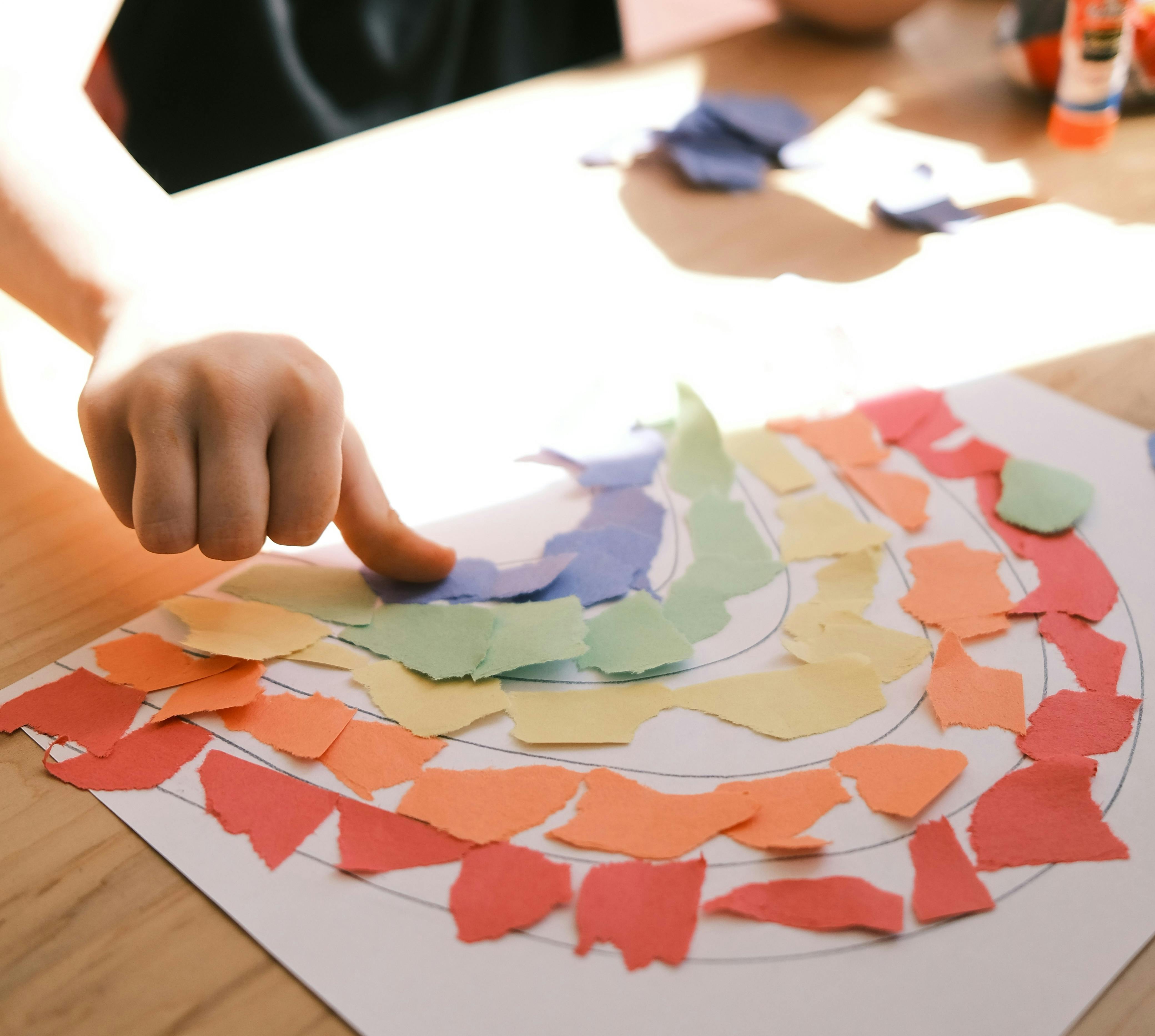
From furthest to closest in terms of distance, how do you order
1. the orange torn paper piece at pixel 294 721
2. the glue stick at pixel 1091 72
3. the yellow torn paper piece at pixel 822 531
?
the glue stick at pixel 1091 72 → the yellow torn paper piece at pixel 822 531 → the orange torn paper piece at pixel 294 721

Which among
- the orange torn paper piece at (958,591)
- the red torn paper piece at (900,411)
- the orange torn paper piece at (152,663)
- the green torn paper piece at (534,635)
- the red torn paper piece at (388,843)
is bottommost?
the orange torn paper piece at (958,591)

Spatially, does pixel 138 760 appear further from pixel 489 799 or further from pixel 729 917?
pixel 729 917

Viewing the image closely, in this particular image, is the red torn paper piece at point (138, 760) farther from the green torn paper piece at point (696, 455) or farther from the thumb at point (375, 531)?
the green torn paper piece at point (696, 455)

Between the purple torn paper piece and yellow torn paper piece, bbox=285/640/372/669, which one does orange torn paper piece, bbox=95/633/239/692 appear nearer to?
yellow torn paper piece, bbox=285/640/372/669

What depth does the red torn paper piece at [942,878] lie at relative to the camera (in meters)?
0.40

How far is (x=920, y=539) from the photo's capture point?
60 cm

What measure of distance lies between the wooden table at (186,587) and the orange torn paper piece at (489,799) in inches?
3.5

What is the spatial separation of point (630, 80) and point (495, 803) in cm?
93

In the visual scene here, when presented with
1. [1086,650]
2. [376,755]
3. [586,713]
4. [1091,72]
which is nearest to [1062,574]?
[1086,650]

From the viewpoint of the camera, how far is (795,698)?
502 mm

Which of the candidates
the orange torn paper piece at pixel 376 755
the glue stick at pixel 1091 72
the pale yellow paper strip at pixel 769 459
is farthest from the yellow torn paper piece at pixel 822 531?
the glue stick at pixel 1091 72

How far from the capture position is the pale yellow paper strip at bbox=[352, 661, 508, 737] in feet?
1.61

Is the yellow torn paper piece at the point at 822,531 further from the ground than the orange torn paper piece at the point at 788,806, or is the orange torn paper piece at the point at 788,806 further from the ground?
the yellow torn paper piece at the point at 822,531

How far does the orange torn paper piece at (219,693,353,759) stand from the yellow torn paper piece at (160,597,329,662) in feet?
0.10
